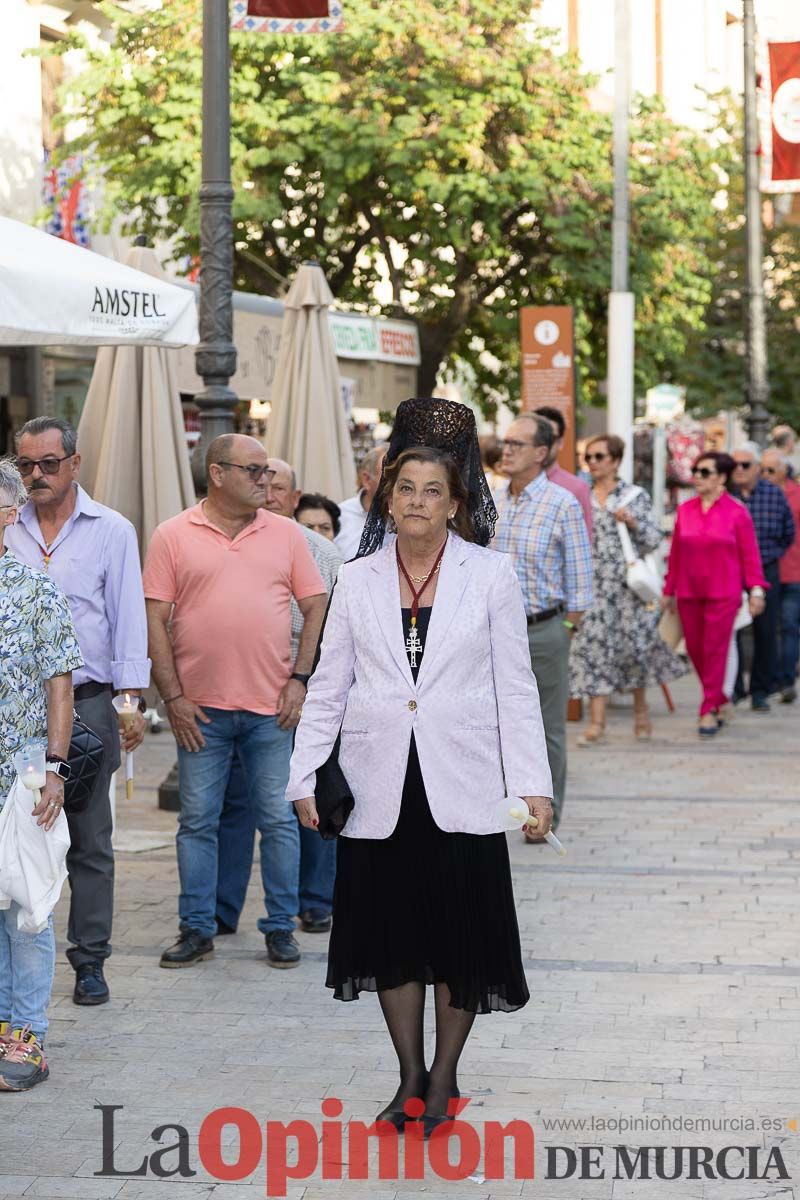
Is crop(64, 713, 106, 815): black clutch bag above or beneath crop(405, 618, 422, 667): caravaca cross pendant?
beneath

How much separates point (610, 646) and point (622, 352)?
16.7 feet

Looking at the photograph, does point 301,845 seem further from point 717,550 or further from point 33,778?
point 717,550

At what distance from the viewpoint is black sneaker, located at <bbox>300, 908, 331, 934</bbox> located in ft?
25.4

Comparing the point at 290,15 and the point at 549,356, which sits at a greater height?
the point at 290,15

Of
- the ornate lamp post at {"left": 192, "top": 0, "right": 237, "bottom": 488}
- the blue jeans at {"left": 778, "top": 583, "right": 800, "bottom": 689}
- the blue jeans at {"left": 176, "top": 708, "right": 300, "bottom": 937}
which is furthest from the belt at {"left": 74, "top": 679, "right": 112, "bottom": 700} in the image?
the blue jeans at {"left": 778, "top": 583, "right": 800, "bottom": 689}

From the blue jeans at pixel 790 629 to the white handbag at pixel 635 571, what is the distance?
3235mm

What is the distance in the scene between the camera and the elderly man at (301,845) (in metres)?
7.55

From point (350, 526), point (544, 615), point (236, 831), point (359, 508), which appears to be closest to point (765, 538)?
point (544, 615)

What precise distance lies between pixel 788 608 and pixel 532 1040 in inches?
409

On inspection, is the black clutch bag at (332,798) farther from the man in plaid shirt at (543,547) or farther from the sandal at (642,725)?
the sandal at (642,725)

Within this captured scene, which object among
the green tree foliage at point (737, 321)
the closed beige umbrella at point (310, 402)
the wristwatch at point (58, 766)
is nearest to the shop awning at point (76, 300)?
the wristwatch at point (58, 766)

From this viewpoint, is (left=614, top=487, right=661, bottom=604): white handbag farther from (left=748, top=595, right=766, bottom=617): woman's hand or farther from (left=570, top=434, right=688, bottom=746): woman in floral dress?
(left=748, top=595, right=766, bottom=617): woman's hand

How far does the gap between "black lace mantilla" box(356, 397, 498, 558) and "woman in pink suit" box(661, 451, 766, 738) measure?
8.36 meters

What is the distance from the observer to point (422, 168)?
21.0 meters
